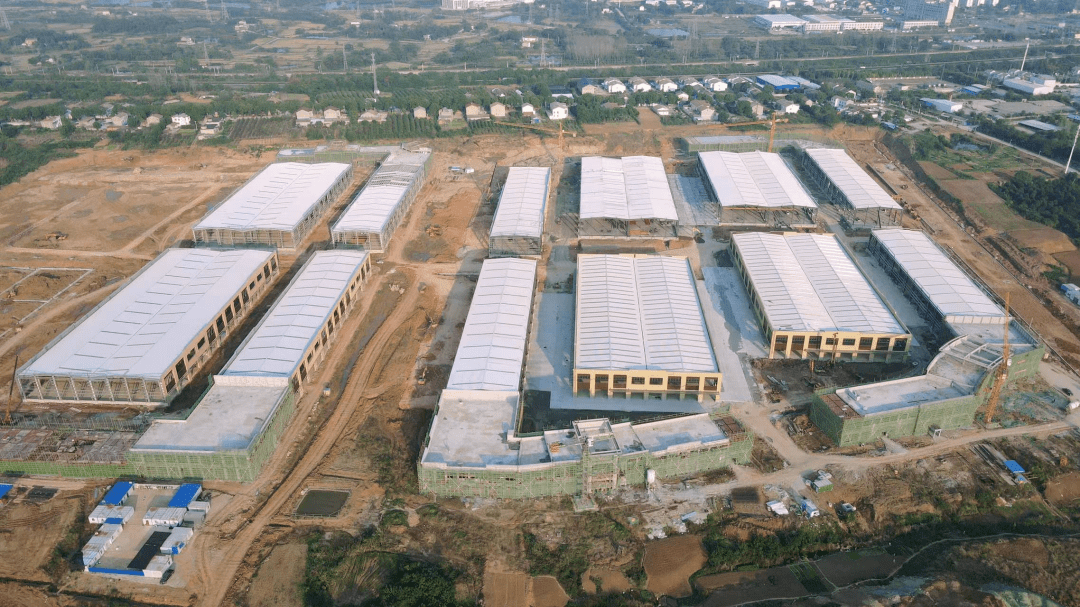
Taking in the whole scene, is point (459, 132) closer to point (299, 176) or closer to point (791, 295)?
point (299, 176)

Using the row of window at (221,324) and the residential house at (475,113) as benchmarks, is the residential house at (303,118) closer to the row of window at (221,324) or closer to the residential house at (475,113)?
the residential house at (475,113)

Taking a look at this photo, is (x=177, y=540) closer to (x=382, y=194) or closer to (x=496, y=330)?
(x=496, y=330)

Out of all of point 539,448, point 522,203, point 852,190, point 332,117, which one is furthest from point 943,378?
point 332,117

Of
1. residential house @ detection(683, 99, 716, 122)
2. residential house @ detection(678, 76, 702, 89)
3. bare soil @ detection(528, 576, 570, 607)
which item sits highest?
residential house @ detection(678, 76, 702, 89)

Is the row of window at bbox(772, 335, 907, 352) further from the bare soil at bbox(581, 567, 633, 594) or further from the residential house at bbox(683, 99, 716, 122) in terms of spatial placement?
the residential house at bbox(683, 99, 716, 122)

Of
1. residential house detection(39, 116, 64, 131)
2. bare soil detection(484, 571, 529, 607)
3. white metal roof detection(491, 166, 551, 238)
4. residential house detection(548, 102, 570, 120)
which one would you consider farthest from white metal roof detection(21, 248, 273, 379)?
residential house detection(39, 116, 64, 131)

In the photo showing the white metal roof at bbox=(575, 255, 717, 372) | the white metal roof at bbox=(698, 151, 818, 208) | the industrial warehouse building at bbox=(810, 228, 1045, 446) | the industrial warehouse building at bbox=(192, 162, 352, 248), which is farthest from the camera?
the white metal roof at bbox=(698, 151, 818, 208)

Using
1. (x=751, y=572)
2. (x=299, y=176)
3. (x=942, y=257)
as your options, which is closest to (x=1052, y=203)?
(x=942, y=257)
